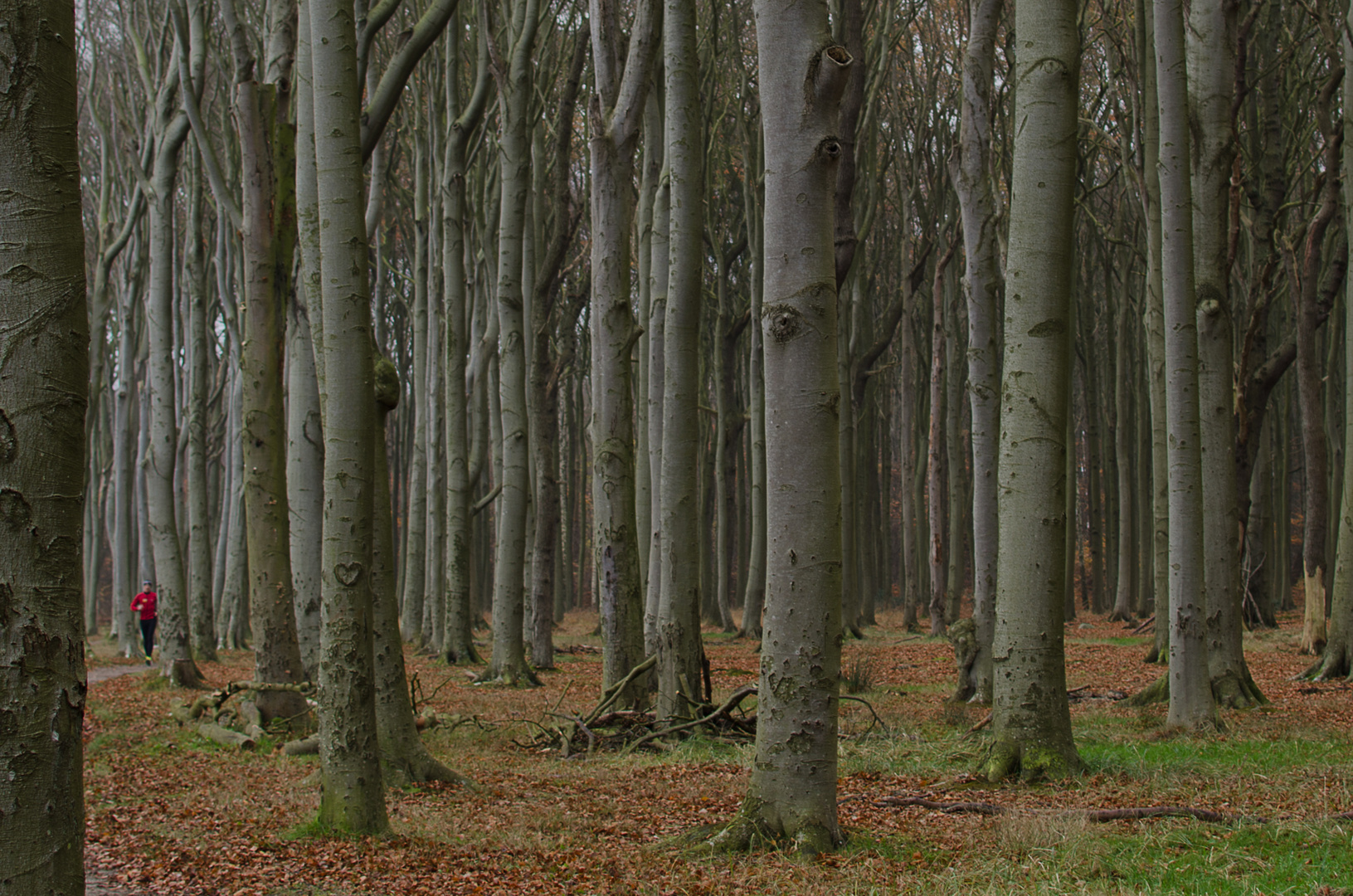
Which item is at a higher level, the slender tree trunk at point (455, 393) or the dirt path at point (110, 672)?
the slender tree trunk at point (455, 393)

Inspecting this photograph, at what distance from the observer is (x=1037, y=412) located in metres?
5.95

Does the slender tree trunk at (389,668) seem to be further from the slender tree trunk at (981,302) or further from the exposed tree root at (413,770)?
the slender tree trunk at (981,302)

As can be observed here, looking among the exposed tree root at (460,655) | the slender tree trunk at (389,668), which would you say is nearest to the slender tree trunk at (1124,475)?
the exposed tree root at (460,655)

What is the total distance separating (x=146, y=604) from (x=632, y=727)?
12.3m

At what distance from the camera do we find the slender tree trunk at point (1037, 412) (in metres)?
5.79

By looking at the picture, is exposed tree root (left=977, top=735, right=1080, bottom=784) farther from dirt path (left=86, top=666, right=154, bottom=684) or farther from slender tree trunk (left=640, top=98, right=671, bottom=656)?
dirt path (left=86, top=666, right=154, bottom=684)

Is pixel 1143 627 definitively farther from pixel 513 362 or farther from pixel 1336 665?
pixel 513 362

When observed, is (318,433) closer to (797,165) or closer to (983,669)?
(797,165)

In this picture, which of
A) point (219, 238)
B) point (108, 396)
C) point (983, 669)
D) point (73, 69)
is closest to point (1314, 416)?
point (983, 669)

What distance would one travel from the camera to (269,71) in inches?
338

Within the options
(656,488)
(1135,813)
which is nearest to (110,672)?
(656,488)

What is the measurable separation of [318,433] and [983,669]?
19.9ft

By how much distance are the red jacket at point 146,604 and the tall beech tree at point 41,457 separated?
16436 mm

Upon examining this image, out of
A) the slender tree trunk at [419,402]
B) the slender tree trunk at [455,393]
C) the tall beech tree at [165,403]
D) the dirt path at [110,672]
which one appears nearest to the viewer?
the tall beech tree at [165,403]
